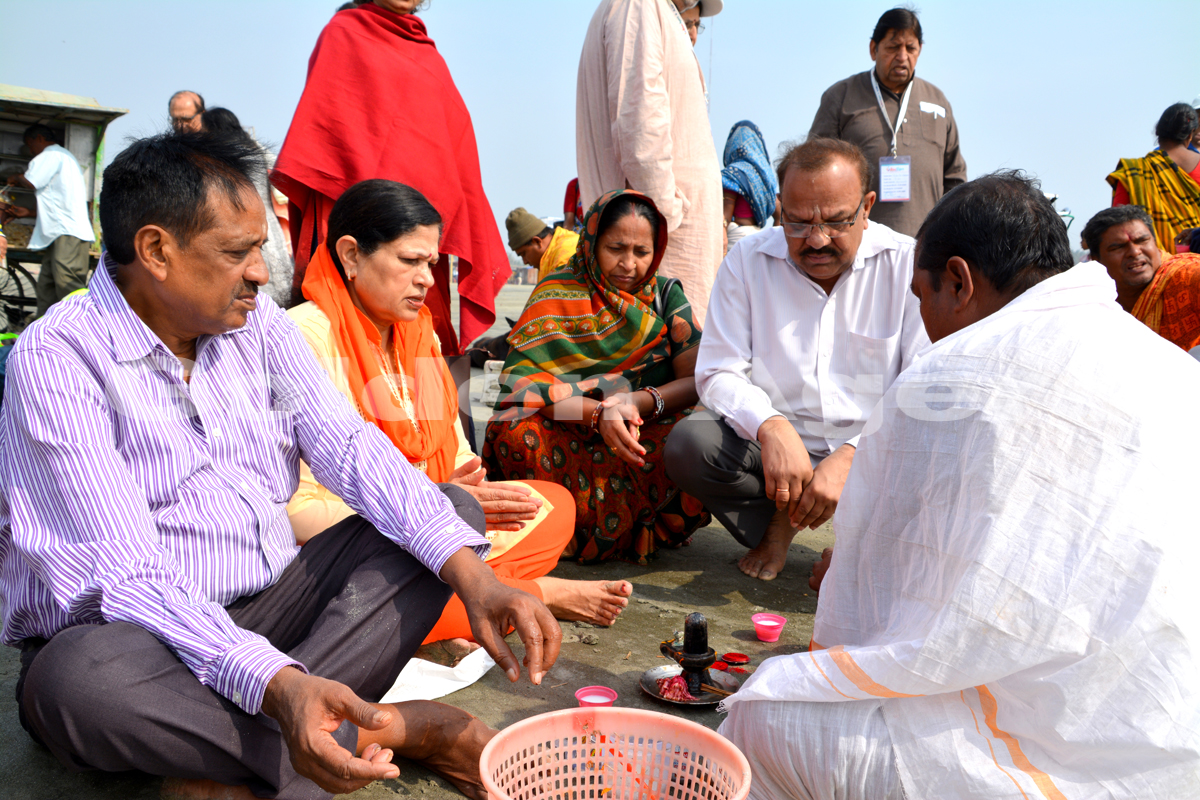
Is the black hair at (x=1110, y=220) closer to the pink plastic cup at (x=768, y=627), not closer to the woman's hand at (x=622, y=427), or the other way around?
the woman's hand at (x=622, y=427)

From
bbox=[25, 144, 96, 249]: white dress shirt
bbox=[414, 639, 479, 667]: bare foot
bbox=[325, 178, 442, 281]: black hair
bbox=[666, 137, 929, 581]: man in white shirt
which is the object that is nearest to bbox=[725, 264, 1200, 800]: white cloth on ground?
bbox=[414, 639, 479, 667]: bare foot

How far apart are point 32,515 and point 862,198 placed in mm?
A: 3018

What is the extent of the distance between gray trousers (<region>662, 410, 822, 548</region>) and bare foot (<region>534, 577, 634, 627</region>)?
2.66ft

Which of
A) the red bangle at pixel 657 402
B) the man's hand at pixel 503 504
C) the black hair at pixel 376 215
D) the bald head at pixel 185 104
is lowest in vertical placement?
the man's hand at pixel 503 504

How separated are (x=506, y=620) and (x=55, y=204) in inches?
382

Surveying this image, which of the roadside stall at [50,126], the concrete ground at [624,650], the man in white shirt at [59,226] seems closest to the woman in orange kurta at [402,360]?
the concrete ground at [624,650]

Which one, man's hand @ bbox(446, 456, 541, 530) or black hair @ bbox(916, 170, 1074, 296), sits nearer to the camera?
black hair @ bbox(916, 170, 1074, 296)

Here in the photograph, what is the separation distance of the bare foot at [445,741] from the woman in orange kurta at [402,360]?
86cm

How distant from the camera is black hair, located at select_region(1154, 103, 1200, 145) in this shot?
6922 millimetres

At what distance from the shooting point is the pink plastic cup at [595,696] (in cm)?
243

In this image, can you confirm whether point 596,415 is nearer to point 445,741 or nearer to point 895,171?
point 445,741

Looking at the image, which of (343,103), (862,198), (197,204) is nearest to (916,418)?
(197,204)

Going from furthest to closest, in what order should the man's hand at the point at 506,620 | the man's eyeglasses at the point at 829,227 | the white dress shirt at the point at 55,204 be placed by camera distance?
the white dress shirt at the point at 55,204 → the man's eyeglasses at the point at 829,227 → the man's hand at the point at 506,620

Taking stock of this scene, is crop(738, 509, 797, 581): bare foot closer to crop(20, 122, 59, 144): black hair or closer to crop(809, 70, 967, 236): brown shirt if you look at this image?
crop(809, 70, 967, 236): brown shirt
